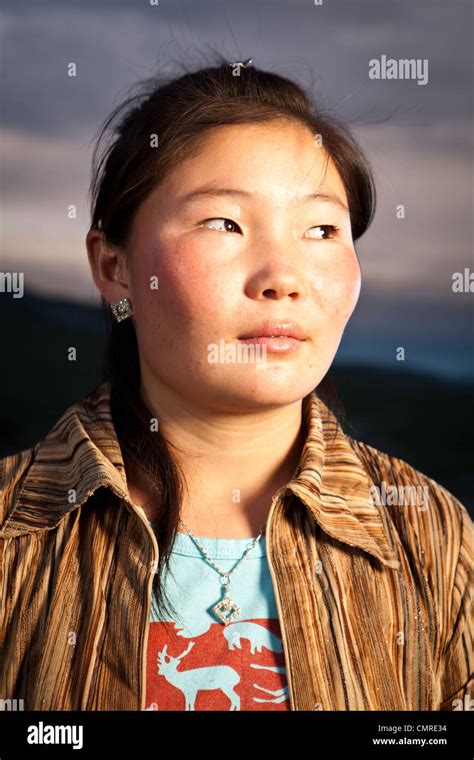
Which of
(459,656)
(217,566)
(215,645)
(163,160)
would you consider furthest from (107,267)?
(459,656)

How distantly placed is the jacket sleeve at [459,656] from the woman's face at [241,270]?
0.47 m

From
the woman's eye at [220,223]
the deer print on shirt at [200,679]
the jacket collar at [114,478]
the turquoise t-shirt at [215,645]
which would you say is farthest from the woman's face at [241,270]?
the deer print on shirt at [200,679]

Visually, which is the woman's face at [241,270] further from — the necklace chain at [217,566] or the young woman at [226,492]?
the necklace chain at [217,566]

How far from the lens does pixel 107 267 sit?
2.01 metres

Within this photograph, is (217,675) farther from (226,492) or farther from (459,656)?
(459,656)

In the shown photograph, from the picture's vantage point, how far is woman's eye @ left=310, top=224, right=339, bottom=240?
6.11ft

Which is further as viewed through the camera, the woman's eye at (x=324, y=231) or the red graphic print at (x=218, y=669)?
the woman's eye at (x=324, y=231)

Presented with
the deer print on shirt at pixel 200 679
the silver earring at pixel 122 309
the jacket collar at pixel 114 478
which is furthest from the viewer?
the silver earring at pixel 122 309

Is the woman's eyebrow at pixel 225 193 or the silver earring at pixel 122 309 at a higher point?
the woman's eyebrow at pixel 225 193

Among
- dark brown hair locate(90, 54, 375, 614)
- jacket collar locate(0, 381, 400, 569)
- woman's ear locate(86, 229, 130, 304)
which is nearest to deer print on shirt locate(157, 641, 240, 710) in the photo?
dark brown hair locate(90, 54, 375, 614)

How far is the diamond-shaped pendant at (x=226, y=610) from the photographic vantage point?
179 centimetres

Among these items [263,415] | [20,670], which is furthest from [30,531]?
[263,415]

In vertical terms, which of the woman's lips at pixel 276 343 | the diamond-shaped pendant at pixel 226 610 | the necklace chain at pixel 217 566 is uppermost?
the woman's lips at pixel 276 343

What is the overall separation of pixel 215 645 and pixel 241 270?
0.61 meters
